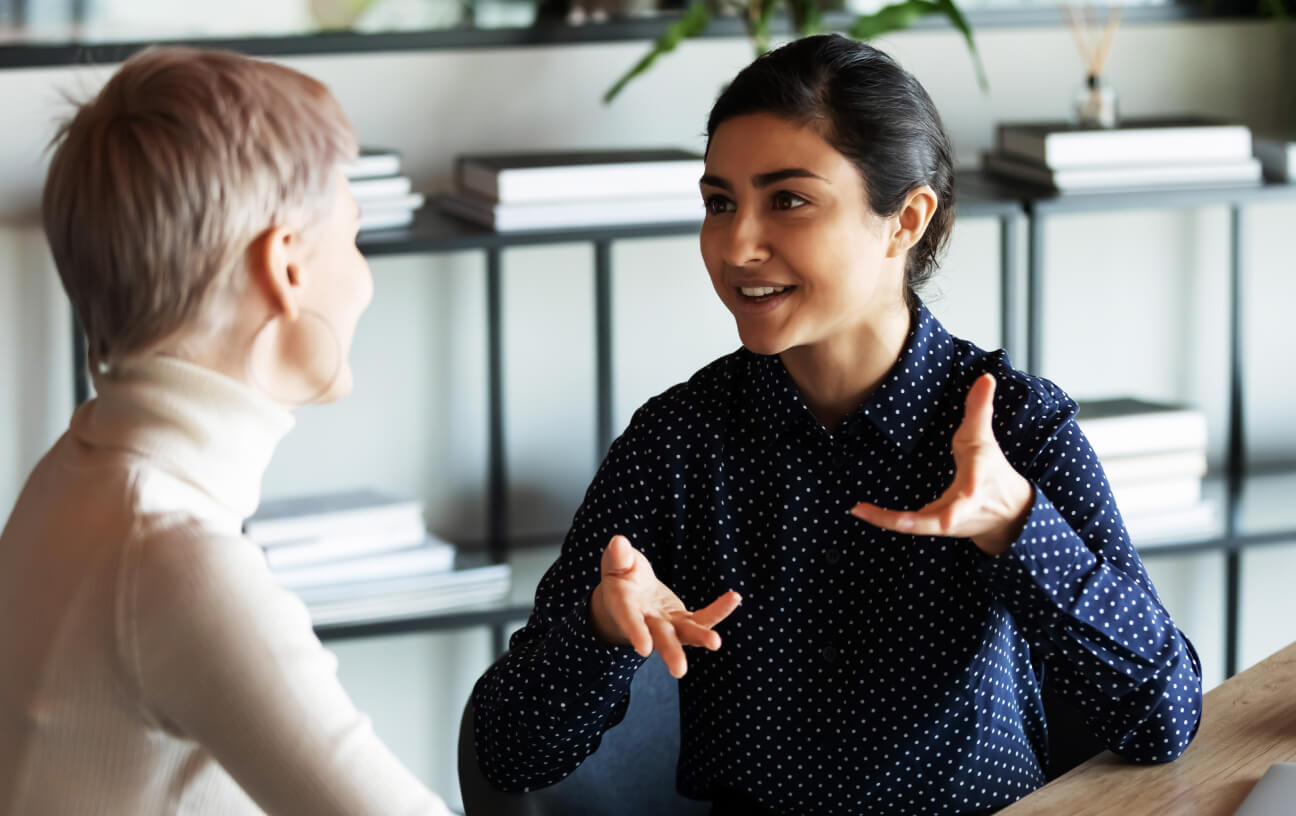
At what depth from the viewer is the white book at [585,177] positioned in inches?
87.0

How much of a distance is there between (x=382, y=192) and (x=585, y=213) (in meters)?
0.29

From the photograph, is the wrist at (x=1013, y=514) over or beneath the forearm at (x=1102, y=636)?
over

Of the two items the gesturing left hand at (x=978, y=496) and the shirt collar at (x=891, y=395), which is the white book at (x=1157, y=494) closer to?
the shirt collar at (x=891, y=395)

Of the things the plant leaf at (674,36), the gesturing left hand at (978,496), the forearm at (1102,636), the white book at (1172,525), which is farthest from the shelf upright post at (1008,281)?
the gesturing left hand at (978,496)

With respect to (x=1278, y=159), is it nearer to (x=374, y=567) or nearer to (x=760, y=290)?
(x=760, y=290)

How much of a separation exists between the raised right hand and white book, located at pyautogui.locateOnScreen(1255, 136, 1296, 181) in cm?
170

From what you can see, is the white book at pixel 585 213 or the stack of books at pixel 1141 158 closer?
the white book at pixel 585 213

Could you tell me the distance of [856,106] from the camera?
1.41m

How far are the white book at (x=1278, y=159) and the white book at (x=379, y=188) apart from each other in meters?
1.41

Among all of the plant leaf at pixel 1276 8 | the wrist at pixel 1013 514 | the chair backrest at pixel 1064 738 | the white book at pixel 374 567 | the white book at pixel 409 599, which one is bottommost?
the white book at pixel 409 599

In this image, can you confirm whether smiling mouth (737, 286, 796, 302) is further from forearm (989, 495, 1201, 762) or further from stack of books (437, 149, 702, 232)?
stack of books (437, 149, 702, 232)

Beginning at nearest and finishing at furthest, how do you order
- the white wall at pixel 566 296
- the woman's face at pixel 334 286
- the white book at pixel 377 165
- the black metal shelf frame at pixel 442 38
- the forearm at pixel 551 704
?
the woman's face at pixel 334 286, the forearm at pixel 551 704, the white book at pixel 377 165, the black metal shelf frame at pixel 442 38, the white wall at pixel 566 296

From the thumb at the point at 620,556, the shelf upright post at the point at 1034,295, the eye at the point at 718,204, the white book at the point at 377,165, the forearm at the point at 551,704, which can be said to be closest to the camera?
the thumb at the point at 620,556

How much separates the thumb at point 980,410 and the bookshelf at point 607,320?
3.66ft
